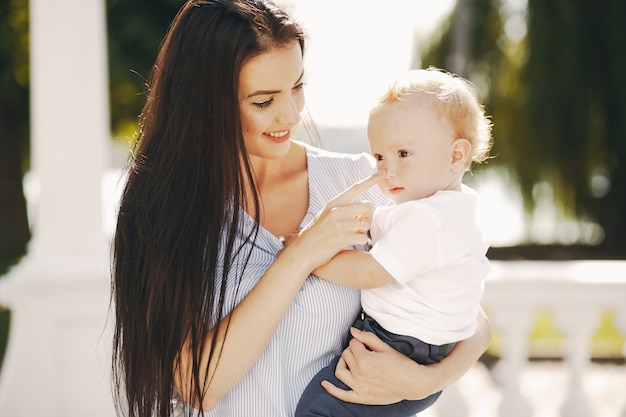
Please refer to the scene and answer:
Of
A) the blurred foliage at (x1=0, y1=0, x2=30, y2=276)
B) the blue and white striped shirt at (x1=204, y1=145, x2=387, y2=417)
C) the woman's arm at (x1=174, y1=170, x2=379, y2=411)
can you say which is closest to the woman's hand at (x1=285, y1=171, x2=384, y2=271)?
the woman's arm at (x1=174, y1=170, x2=379, y2=411)

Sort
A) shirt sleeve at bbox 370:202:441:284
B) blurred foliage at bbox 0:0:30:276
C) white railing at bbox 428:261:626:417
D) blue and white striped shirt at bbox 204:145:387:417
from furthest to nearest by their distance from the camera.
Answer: blurred foliage at bbox 0:0:30:276
white railing at bbox 428:261:626:417
blue and white striped shirt at bbox 204:145:387:417
shirt sleeve at bbox 370:202:441:284

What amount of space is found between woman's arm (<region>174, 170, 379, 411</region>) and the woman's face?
0.23 m

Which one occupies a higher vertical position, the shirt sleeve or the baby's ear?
the baby's ear

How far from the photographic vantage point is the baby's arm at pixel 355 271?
181 centimetres

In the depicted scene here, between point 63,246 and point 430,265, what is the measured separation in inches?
91.6

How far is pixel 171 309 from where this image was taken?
1.87 m

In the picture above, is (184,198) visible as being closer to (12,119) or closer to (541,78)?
(541,78)

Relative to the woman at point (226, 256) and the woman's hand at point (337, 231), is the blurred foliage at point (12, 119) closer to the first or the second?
the woman at point (226, 256)

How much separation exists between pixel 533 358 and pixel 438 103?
5375mm

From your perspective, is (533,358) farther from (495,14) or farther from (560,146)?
(495,14)

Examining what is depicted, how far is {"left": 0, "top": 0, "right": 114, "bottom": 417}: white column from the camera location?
3676 mm

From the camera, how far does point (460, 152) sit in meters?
1.89

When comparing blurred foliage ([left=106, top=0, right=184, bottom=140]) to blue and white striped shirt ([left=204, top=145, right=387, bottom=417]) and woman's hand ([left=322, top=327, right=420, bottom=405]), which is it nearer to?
blue and white striped shirt ([left=204, top=145, right=387, bottom=417])

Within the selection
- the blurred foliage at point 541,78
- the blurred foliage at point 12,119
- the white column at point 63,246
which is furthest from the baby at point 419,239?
the blurred foliage at point 12,119
